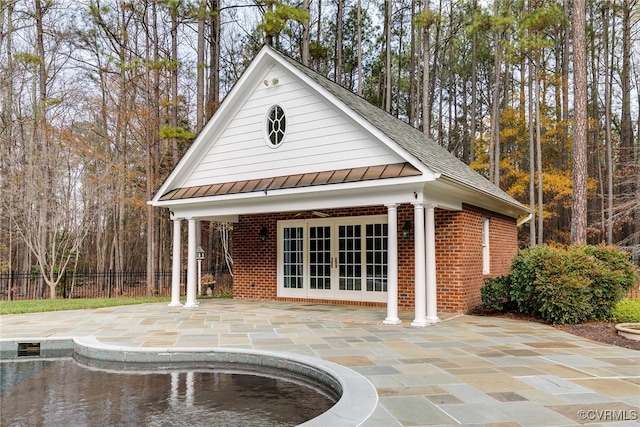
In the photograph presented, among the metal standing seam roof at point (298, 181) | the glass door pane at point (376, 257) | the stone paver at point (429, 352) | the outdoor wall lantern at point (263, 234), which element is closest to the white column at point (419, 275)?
the stone paver at point (429, 352)

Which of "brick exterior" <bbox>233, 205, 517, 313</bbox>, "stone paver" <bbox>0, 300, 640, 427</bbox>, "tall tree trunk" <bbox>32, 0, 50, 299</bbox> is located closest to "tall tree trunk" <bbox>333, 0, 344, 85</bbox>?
"brick exterior" <bbox>233, 205, 517, 313</bbox>

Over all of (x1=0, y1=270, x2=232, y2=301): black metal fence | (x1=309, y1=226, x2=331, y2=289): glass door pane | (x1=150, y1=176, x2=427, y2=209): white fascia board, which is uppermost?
(x1=150, y1=176, x2=427, y2=209): white fascia board

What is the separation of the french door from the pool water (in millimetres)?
5806

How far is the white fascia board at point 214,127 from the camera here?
10.4 metres

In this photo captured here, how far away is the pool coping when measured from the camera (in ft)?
13.6

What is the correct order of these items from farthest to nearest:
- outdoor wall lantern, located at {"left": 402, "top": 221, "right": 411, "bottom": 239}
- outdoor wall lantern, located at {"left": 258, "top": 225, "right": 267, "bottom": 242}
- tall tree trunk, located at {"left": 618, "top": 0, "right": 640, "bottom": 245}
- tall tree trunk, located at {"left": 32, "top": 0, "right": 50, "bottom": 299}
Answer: tall tree trunk, located at {"left": 618, "top": 0, "right": 640, "bottom": 245}
tall tree trunk, located at {"left": 32, "top": 0, "right": 50, "bottom": 299}
outdoor wall lantern, located at {"left": 258, "top": 225, "right": 267, "bottom": 242}
outdoor wall lantern, located at {"left": 402, "top": 221, "right": 411, "bottom": 239}

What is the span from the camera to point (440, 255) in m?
9.86

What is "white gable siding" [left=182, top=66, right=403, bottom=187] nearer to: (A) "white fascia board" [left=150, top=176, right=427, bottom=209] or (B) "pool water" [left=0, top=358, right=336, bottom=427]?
(A) "white fascia board" [left=150, top=176, right=427, bottom=209]

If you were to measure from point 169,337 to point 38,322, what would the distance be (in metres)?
3.51

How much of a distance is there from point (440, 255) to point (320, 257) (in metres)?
3.26

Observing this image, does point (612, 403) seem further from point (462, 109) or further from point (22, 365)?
point (462, 109)

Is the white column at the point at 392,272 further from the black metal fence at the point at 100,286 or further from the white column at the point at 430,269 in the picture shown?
the black metal fence at the point at 100,286

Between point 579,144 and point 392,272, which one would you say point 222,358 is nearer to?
point 392,272

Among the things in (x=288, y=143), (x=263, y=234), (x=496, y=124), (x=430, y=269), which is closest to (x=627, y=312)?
(x=430, y=269)
